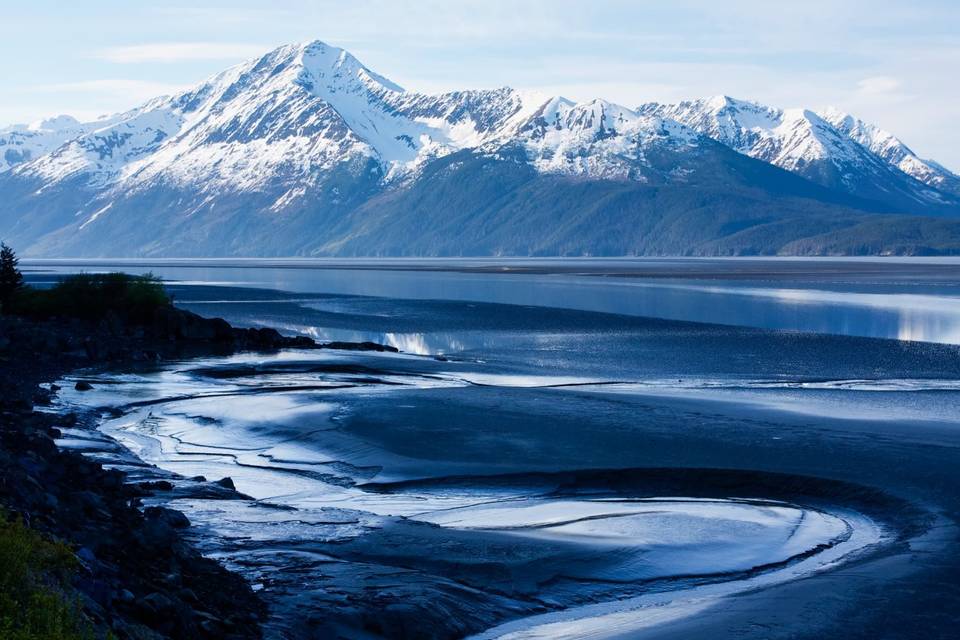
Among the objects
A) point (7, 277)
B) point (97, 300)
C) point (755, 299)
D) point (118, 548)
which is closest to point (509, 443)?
point (118, 548)

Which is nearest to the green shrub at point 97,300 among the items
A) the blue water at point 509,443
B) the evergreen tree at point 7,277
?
the evergreen tree at point 7,277

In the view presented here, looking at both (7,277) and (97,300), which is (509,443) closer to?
(97,300)

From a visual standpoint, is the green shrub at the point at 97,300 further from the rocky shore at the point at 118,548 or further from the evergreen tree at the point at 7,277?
the rocky shore at the point at 118,548

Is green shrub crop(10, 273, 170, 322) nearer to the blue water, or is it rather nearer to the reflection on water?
the blue water

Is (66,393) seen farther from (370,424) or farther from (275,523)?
(275,523)

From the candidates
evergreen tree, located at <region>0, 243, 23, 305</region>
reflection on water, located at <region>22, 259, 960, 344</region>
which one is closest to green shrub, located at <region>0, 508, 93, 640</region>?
reflection on water, located at <region>22, 259, 960, 344</region>

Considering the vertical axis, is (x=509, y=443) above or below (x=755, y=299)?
below
